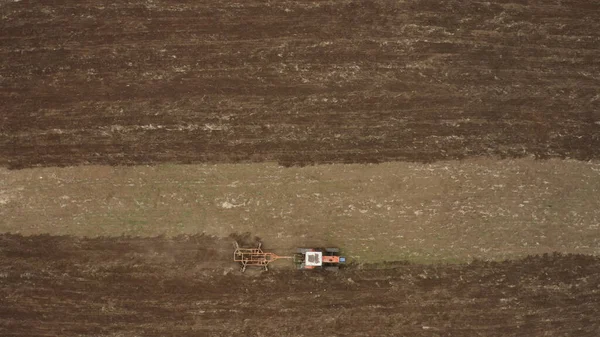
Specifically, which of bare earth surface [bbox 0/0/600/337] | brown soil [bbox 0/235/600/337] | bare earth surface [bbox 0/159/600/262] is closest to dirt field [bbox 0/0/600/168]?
bare earth surface [bbox 0/0/600/337]

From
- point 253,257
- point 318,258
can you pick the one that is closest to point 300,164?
point 318,258

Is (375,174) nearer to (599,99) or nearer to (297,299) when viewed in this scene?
(297,299)

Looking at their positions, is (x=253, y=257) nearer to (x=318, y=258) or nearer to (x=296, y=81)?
(x=318, y=258)

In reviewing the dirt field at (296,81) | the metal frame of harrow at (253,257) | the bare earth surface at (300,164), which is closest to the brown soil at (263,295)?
the bare earth surface at (300,164)

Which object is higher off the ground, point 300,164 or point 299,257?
point 300,164

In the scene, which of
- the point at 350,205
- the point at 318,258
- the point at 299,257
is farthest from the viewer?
the point at 350,205

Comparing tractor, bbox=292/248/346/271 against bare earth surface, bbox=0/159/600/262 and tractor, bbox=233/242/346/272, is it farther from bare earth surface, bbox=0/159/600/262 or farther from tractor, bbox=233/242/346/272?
bare earth surface, bbox=0/159/600/262

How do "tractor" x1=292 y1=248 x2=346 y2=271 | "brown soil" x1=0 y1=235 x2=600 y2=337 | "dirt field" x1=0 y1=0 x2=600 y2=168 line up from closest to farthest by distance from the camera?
"tractor" x1=292 y1=248 x2=346 y2=271 < "brown soil" x1=0 y1=235 x2=600 y2=337 < "dirt field" x1=0 y1=0 x2=600 y2=168
